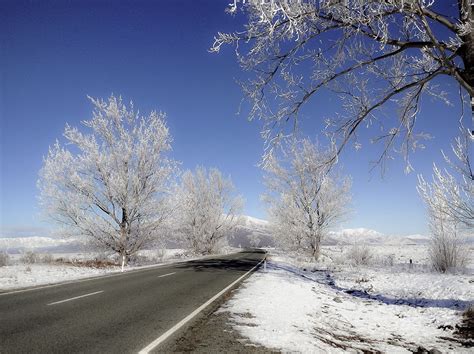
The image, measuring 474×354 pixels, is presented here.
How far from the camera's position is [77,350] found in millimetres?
4547

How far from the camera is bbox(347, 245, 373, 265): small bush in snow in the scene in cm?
2634

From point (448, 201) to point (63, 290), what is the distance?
430 inches

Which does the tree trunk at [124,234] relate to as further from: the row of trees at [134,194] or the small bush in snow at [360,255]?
the small bush in snow at [360,255]

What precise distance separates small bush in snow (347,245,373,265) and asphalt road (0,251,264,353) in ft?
61.2

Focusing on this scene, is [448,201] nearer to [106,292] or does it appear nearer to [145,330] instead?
[145,330]

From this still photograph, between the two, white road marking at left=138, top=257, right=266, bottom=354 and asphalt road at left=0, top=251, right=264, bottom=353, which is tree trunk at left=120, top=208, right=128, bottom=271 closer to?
asphalt road at left=0, top=251, right=264, bottom=353

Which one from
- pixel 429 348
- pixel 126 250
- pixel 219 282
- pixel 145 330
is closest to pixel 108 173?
pixel 126 250

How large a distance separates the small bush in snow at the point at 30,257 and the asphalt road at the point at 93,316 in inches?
493

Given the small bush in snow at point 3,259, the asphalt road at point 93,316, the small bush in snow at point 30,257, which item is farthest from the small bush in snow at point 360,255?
the small bush in snow at point 3,259

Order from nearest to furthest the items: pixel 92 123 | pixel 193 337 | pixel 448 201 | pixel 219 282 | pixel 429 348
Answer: pixel 193 337
pixel 429 348
pixel 448 201
pixel 219 282
pixel 92 123

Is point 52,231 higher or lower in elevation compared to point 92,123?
lower

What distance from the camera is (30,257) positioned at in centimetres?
2142

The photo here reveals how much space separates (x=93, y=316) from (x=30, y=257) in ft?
59.3

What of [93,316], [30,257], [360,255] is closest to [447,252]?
[360,255]
